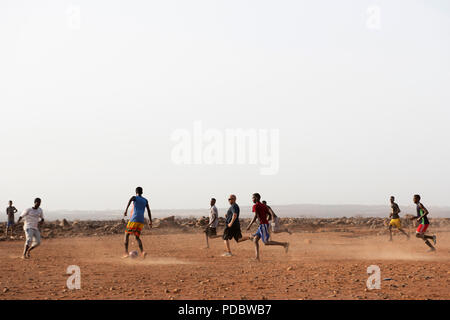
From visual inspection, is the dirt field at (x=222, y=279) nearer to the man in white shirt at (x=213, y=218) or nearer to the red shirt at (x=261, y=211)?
the red shirt at (x=261, y=211)

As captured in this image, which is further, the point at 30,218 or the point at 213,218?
the point at 213,218

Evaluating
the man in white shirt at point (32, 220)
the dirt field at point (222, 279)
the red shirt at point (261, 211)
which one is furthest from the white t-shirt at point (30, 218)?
the red shirt at point (261, 211)

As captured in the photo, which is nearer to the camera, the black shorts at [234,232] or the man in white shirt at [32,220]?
the man in white shirt at [32,220]

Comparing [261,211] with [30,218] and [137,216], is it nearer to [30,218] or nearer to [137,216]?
[137,216]

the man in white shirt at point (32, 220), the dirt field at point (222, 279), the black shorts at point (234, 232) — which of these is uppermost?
the man in white shirt at point (32, 220)

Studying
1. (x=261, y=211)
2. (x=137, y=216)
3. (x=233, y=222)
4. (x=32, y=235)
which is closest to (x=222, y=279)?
(x=261, y=211)

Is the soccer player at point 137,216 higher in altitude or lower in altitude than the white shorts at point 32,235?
higher

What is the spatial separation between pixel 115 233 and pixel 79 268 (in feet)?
67.2

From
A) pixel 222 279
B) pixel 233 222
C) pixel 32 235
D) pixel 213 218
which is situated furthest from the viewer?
pixel 213 218

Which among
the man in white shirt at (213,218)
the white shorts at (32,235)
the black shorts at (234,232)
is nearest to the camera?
the white shorts at (32,235)

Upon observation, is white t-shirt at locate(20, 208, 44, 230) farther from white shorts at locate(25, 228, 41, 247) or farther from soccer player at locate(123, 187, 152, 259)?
soccer player at locate(123, 187, 152, 259)
